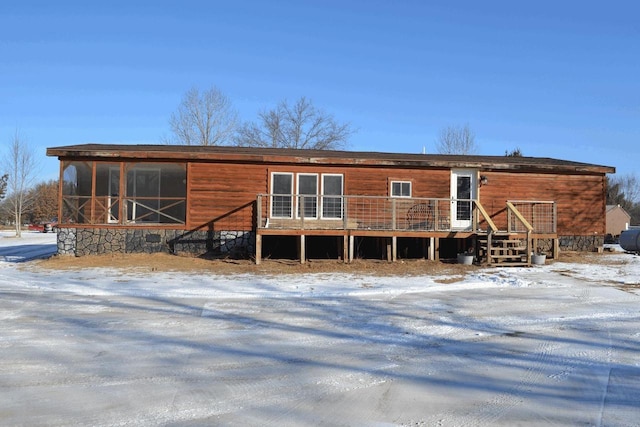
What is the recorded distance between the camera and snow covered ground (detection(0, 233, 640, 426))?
3672 millimetres

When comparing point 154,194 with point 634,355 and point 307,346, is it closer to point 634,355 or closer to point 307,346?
point 307,346

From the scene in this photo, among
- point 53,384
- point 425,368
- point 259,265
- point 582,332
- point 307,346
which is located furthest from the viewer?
point 259,265

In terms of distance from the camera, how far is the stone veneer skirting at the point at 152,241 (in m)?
14.8

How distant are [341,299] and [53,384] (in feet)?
16.9

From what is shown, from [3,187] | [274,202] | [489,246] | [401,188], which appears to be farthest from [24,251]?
[3,187]

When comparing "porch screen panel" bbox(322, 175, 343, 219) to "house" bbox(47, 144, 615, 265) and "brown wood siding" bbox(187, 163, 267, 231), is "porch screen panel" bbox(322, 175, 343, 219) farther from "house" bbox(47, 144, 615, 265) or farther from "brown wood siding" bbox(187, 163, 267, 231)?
"brown wood siding" bbox(187, 163, 267, 231)

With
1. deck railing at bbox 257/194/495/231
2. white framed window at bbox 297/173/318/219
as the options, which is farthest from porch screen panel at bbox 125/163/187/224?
white framed window at bbox 297/173/318/219

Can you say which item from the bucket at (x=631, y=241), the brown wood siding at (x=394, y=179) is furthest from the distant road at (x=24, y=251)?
the bucket at (x=631, y=241)

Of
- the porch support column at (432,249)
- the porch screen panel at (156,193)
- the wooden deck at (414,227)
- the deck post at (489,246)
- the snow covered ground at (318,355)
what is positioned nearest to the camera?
the snow covered ground at (318,355)

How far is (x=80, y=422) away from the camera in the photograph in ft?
11.2

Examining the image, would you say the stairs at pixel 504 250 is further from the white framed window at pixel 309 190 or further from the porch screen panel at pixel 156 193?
the porch screen panel at pixel 156 193

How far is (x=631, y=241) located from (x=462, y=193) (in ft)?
26.4

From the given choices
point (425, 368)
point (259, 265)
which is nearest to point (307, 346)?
point (425, 368)

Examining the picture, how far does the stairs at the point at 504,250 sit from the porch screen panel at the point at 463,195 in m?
2.17
